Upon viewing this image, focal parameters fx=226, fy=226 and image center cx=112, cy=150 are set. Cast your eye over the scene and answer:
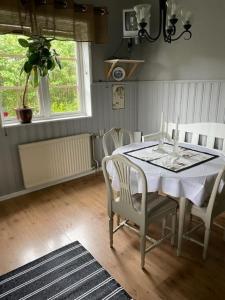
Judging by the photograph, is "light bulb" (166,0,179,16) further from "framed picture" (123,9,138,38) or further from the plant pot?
the plant pot

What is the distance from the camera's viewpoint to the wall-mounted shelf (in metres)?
3.21

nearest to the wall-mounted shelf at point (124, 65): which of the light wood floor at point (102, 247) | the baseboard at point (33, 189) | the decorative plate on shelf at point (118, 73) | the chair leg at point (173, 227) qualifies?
the decorative plate on shelf at point (118, 73)

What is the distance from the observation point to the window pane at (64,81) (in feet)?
10.3

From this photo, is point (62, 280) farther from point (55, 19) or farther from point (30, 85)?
point (55, 19)

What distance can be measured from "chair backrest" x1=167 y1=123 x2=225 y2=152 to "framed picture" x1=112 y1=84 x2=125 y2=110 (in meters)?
0.98

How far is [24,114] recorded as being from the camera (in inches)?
112

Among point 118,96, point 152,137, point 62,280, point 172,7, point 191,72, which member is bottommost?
point 62,280

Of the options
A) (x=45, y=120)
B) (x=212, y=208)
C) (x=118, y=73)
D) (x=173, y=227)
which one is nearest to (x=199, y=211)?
(x=212, y=208)

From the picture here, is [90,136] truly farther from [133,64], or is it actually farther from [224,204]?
[224,204]

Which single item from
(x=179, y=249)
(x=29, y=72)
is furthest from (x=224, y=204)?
(x=29, y=72)

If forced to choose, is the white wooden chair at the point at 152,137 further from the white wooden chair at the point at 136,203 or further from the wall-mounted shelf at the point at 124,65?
the wall-mounted shelf at the point at 124,65

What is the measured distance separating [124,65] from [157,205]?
2.45 m

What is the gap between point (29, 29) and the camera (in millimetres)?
2576

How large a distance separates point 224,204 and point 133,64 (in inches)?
97.7
